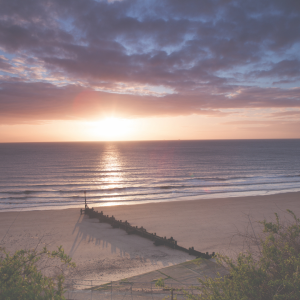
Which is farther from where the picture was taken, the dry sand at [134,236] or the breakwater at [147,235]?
the breakwater at [147,235]

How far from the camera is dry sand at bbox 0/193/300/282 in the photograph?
1634cm

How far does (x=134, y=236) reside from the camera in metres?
21.0

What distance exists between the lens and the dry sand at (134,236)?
16344mm

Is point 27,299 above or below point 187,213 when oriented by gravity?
above

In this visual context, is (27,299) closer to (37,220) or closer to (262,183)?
(37,220)

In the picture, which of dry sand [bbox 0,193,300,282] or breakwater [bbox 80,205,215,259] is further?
breakwater [bbox 80,205,215,259]

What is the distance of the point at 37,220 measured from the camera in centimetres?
2650

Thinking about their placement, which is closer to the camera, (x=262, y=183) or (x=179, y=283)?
(x=179, y=283)

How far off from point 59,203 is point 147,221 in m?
17.7

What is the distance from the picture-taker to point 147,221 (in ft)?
85.4

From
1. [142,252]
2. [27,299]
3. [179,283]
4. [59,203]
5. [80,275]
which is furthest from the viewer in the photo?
[59,203]

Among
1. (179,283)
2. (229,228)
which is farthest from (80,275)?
(229,228)

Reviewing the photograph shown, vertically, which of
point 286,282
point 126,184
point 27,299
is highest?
point 286,282

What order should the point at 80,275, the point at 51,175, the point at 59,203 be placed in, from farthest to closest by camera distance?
the point at 51,175, the point at 59,203, the point at 80,275
